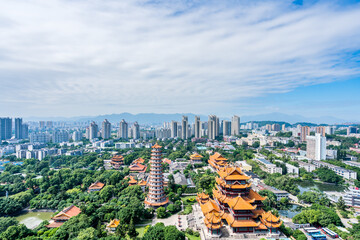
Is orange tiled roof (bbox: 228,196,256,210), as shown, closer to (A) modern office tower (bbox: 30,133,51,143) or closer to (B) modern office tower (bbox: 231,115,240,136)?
(A) modern office tower (bbox: 30,133,51,143)

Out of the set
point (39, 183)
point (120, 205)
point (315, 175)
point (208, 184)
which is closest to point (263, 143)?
point (315, 175)

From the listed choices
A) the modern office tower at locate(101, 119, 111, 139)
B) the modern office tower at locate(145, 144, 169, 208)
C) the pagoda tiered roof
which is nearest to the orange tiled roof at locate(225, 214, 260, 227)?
the pagoda tiered roof

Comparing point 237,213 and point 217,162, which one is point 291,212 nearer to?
point 237,213

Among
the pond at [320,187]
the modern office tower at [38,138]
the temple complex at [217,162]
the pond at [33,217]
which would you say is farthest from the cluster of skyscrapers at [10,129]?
Result: the pond at [320,187]

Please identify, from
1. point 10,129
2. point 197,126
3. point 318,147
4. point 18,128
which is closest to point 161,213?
point 318,147

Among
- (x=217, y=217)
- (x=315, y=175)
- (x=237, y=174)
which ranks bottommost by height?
(x=315, y=175)

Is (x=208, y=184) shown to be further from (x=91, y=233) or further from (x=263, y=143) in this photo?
(x=263, y=143)
